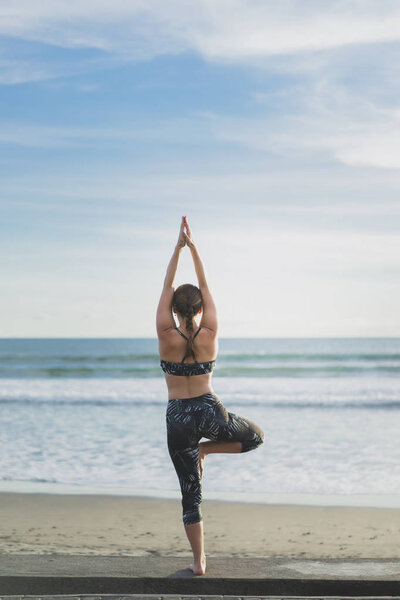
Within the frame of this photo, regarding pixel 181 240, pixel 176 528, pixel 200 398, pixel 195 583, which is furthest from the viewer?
pixel 176 528

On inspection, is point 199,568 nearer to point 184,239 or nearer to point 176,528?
point 184,239

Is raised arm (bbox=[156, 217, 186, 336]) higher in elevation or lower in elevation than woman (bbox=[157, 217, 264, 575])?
higher

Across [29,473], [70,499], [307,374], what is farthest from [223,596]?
[307,374]

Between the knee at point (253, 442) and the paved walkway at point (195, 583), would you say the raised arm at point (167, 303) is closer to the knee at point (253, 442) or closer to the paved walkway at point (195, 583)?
the knee at point (253, 442)

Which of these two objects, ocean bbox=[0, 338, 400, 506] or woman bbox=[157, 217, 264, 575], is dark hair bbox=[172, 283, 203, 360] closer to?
woman bbox=[157, 217, 264, 575]

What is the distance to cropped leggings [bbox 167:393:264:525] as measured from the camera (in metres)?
3.84

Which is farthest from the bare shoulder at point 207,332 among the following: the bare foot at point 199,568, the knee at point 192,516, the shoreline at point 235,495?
the shoreline at point 235,495

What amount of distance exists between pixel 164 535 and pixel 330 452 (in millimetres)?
4629

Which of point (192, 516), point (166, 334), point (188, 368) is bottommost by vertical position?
point (192, 516)

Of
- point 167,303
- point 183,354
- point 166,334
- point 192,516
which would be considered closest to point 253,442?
point 192,516

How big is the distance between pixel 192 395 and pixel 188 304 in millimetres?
513

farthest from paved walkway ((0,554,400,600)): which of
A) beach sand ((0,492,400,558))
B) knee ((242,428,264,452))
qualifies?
beach sand ((0,492,400,558))

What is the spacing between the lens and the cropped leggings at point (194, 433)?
3.84 meters

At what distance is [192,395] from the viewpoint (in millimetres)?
3875
